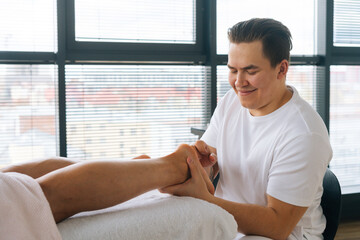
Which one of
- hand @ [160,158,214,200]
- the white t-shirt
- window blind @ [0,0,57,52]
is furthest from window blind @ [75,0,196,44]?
hand @ [160,158,214,200]

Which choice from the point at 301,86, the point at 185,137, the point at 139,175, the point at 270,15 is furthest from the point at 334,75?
the point at 139,175

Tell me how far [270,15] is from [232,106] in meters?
1.71

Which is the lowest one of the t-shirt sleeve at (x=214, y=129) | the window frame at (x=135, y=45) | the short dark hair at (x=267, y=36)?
the t-shirt sleeve at (x=214, y=129)

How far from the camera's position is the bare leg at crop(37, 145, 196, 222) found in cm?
114

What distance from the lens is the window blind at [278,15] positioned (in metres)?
3.12

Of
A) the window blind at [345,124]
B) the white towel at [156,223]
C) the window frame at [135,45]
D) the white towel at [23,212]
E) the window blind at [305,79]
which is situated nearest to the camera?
the white towel at [23,212]

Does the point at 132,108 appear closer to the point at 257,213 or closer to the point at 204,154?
the point at 204,154

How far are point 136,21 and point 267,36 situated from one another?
5.22 feet

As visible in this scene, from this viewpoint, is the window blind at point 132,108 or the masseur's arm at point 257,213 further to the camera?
the window blind at point 132,108

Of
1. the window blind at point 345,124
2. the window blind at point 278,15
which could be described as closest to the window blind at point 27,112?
the window blind at point 278,15

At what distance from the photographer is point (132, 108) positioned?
295 centimetres

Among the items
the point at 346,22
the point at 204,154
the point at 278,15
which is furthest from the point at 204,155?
the point at 346,22

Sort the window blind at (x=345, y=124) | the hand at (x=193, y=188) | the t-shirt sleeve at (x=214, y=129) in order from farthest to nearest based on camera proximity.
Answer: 1. the window blind at (x=345, y=124)
2. the t-shirt sleeve at (x=214, y=129)
3. the hand at (x=193, y=188)

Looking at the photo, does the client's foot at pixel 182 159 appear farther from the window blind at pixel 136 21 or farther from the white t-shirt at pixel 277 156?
the window blind at pixel 136 21
